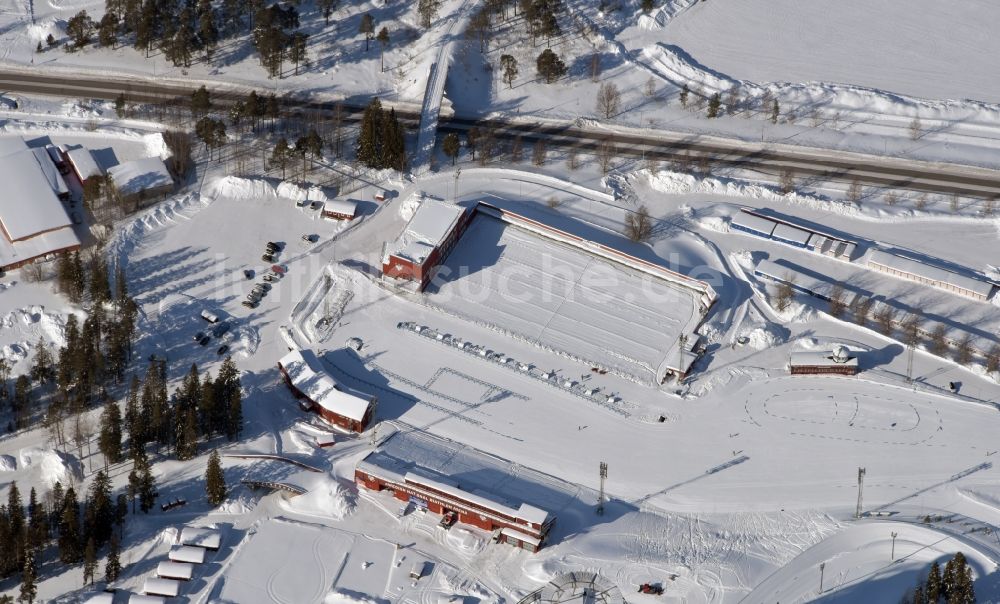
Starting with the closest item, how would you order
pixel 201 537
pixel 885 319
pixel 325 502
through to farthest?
pixel 201 537, pixel 325 502, pixel 885 319

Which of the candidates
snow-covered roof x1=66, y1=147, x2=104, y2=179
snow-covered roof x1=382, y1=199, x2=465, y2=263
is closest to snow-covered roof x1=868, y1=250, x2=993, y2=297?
snow-covered roof x1=382, y1=199, x2=465, y2=263

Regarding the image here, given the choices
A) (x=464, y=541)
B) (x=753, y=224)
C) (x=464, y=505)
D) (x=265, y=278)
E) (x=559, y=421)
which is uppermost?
(x=753, y=224)

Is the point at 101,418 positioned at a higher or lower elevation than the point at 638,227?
lower

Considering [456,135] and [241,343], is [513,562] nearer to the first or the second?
[241,343]

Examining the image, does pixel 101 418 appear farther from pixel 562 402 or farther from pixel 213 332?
pixel 562 402

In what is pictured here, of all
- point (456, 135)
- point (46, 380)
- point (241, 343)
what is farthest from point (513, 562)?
point (456, 135)

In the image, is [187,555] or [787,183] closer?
[187,555]

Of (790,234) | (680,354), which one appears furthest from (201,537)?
(790,234)
